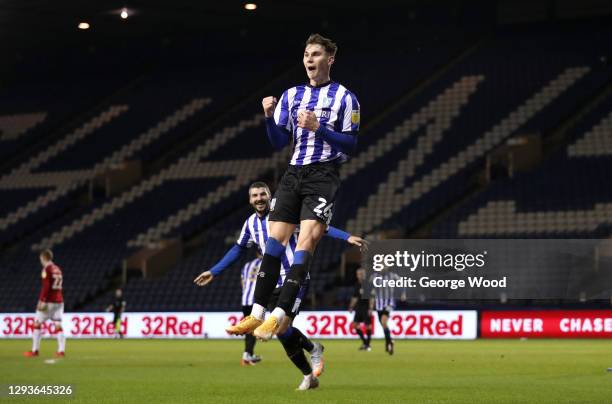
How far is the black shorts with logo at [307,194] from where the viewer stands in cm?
862

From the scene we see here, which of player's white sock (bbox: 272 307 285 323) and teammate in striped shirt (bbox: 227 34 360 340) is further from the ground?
teammate in striped shirt (bbox: 227 34 360 340)

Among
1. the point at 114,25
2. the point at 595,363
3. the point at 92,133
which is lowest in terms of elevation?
the point at 595,363

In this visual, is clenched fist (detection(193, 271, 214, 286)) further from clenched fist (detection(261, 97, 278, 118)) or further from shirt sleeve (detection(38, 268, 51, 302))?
shirt sleeve (detection(38, 268, 51, 302))

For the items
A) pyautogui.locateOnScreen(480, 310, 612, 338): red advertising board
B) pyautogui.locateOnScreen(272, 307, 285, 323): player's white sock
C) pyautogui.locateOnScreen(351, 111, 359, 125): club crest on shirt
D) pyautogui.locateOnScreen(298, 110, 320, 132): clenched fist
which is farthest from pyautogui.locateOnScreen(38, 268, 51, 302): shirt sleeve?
pyautogui.locateOnScreen(480, 310, 612, 338): red advertising board

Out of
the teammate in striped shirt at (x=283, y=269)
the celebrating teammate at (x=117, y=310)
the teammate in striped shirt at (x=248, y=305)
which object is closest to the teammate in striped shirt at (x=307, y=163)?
the teammate in striped shirt at (x=283, y=269)

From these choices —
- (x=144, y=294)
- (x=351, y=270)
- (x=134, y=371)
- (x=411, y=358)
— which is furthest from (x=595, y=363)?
(x=144, y=294)

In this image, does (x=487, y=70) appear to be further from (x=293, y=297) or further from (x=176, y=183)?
(x=293, y=297)

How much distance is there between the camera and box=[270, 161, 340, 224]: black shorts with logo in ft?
28.3

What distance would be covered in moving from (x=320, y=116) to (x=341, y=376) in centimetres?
569

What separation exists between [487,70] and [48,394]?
31.3 m

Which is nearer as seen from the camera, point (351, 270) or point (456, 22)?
point (351, 270)

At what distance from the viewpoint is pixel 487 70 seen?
3956cm

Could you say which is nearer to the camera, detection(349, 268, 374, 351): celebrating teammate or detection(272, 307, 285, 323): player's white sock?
detection(272, 307, 285, 323): player's white sock

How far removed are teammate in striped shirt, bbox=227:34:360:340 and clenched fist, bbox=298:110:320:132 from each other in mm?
177
